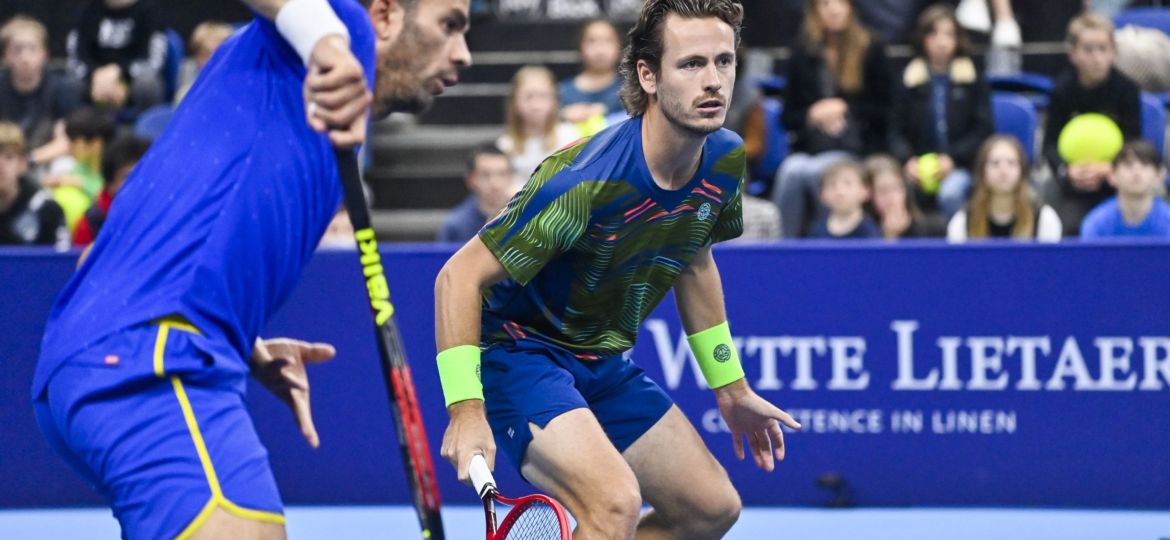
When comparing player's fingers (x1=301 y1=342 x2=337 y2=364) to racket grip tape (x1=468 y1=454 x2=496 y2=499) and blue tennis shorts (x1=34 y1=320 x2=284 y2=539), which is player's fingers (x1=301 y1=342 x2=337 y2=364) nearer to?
racket grip tape (x1=468 y1=454 x2=496 y2=499)

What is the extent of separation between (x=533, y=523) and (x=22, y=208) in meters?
5.09

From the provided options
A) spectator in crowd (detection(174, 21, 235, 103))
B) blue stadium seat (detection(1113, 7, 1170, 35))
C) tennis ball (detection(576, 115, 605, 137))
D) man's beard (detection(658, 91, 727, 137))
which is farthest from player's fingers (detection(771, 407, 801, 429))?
blue stadium seat (detection(1113, 7, 1170, 35))

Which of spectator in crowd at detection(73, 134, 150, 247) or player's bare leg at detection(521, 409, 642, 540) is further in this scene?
spectator in crowd at detection(73, 134, 150, 247)

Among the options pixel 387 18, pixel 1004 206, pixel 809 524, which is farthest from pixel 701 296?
pixel 1004 206

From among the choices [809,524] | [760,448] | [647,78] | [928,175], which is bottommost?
[809,524]

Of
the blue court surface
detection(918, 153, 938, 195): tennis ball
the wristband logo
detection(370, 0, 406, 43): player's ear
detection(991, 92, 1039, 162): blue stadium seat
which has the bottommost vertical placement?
the blue court surface

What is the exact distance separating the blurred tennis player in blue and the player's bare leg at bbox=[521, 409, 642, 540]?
3.85 feet

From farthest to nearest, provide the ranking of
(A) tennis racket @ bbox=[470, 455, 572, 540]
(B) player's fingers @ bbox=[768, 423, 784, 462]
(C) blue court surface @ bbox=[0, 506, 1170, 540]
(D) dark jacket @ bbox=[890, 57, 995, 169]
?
(D) dark jacket @ bbox=[890, 57, 995, 169] → (C) blue court surface @ bbox=[0, 506, 1170, 540] → (B) player's fingers @ bbox=[768, 423, 784, 462] → (A) tennis racket @ bbox=[470, 455, 572, 540]

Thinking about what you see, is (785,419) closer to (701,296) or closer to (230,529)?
(701,296)

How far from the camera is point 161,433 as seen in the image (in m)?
2.69

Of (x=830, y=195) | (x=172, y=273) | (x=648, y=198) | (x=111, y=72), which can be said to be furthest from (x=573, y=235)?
(x=111, y=72)

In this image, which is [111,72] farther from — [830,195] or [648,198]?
[648,198]

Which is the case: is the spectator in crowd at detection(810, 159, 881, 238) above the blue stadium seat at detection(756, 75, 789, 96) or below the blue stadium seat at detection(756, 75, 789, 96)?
below

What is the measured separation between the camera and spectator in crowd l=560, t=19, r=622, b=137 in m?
8.54
